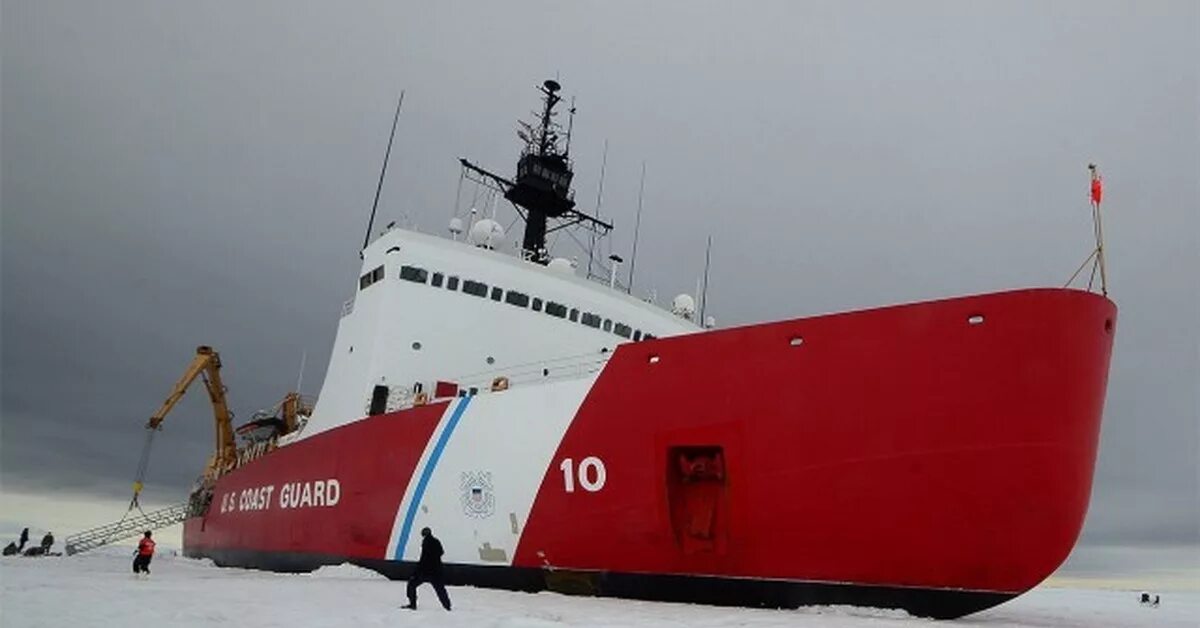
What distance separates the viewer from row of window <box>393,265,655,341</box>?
15328 millimetres

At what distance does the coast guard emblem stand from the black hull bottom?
29.0 inches

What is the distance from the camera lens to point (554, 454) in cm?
1013

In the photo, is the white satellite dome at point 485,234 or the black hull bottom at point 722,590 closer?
the black hull bottom at point 722,590

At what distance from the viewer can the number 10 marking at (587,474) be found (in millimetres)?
9570

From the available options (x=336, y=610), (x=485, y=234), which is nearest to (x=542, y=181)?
(x=485, y=234)

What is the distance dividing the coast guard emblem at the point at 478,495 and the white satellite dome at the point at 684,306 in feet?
27.7

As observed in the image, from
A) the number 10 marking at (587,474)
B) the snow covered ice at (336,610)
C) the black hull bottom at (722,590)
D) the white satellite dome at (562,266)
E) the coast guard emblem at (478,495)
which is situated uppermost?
the white satellite dome at (562,266)

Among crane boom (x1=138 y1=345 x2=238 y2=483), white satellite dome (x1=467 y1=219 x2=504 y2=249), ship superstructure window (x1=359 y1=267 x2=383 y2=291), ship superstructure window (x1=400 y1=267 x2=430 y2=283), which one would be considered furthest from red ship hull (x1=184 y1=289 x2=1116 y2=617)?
crane boom (x1=138 y1=345 x2=238 y2=483)

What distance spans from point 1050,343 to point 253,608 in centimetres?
→ 772

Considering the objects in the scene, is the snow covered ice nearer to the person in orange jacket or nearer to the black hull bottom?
the black hull bottom

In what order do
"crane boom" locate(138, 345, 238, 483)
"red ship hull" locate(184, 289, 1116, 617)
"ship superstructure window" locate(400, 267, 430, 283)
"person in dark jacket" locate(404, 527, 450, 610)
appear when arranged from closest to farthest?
1. "red ship hull" locate(184, 289, 1116, 617)
2. "person in dark jacket" locate(404, 527, 450, 610)
3. "ship superstructure window" locate(400, 267, 430, 283)
4. "crane boom" locate(138, 345, 238, 483)

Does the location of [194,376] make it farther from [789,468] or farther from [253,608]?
[789,468]

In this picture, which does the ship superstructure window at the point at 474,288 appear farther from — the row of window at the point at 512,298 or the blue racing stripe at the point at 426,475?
the blue racing stripe at the point at 426,475

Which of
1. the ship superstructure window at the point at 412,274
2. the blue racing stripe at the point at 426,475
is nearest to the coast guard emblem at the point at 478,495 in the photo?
the blue racing stripe at the point at 426,475
